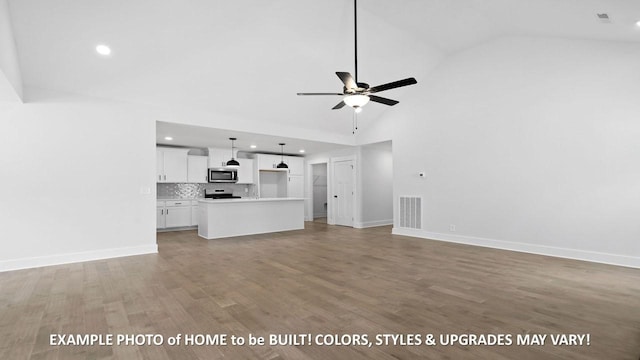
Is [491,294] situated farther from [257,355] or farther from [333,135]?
[333,135]

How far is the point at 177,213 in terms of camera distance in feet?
27.5

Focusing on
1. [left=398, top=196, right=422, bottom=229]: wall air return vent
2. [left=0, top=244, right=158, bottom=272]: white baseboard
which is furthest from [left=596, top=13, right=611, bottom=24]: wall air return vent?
[left=0, top=244, right=158, bottom=272]: white baseboard

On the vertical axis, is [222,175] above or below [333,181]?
above

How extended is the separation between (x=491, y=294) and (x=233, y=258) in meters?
3.65

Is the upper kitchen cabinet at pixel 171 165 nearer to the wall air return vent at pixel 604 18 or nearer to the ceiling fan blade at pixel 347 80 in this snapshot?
the ceiling fan blade at pixel 347 80

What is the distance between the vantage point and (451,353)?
2.06m

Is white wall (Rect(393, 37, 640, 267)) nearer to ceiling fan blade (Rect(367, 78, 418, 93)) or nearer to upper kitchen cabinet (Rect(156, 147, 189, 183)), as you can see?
ceiling fan blade (Rect(367, 78, 418, 93))

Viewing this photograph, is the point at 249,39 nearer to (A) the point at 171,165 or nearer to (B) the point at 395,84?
(B) the point at 395,84

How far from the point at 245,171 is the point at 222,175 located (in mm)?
805

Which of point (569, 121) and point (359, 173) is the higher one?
point (569, 121)

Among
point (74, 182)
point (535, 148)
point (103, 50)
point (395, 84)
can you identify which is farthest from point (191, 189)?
point (535, 148)

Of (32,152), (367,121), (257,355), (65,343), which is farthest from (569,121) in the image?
(32,152)

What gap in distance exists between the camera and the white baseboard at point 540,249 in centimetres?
436

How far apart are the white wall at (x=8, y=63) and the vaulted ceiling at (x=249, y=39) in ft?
0.45
